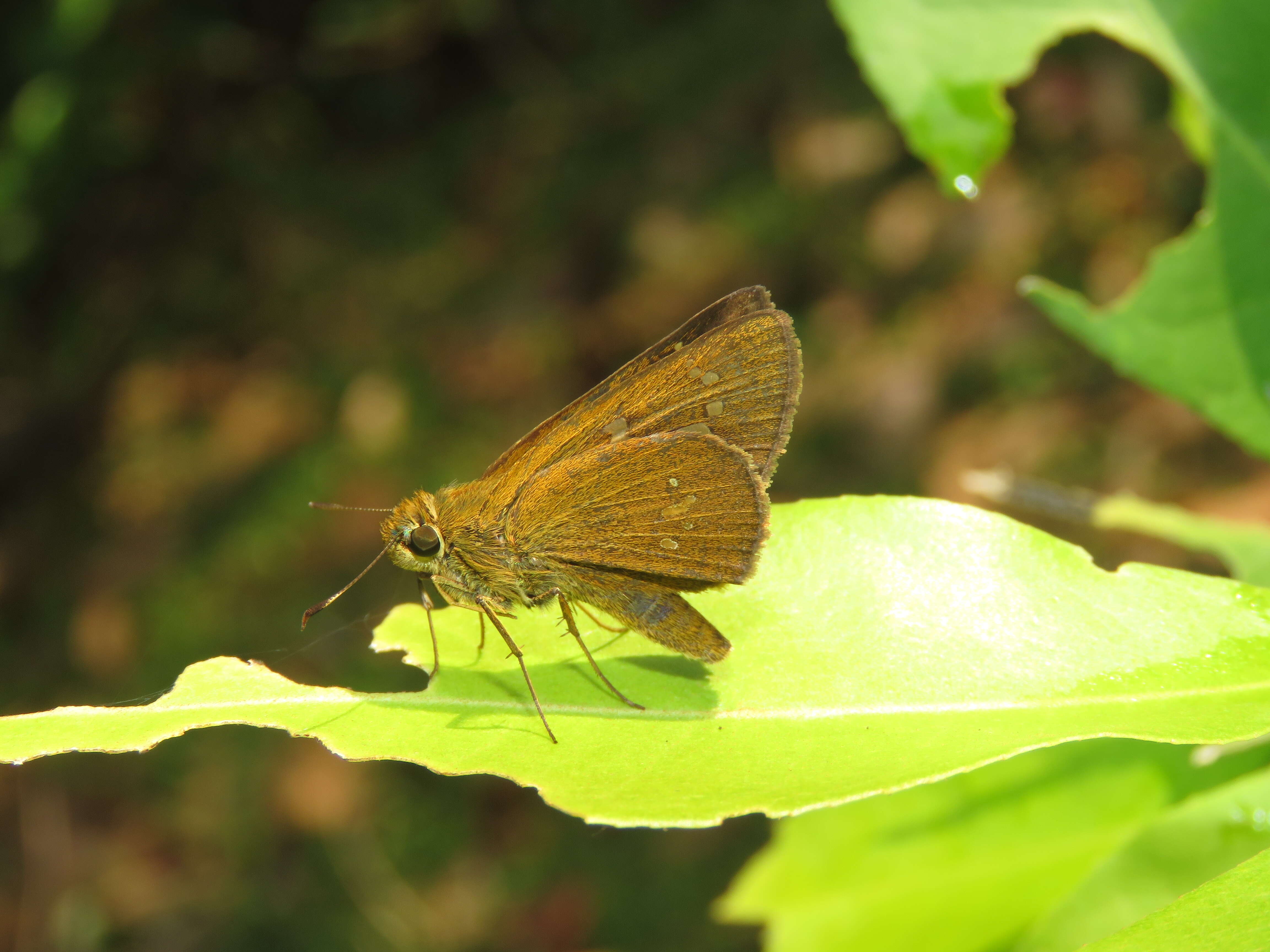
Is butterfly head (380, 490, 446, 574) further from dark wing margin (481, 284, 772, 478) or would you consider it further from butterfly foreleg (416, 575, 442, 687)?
dark wing margin (481, 284, 772, 478)

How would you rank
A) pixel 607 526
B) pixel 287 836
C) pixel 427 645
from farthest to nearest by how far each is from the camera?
pixel 287 836 < pixel 607 526 < pixel 427 645

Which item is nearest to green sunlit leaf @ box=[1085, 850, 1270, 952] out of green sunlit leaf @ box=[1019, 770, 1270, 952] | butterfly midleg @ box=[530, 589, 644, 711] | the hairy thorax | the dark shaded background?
green sunlit leaf @ box=[1019, 770, 1270, 952]

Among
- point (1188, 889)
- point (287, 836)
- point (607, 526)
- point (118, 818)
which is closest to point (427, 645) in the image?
point (607, 526)

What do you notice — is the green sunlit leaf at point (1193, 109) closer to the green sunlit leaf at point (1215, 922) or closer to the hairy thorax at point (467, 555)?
the green sunlit leaf at point (1215, 922)

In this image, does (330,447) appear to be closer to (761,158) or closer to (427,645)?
(761,158)

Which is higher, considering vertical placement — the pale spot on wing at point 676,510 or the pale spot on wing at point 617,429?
the pale spot on wing at point 617,429

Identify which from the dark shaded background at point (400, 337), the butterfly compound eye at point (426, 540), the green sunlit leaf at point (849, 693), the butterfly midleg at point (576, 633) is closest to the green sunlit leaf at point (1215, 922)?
the green sunlit leaf at point (849, 693)
